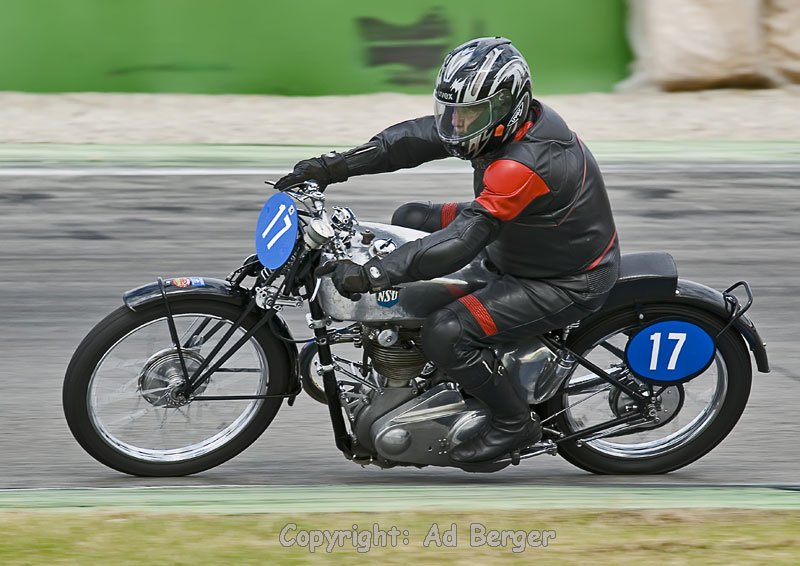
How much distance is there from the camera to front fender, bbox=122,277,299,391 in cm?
465

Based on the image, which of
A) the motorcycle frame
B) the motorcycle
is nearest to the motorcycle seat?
the motorcycle

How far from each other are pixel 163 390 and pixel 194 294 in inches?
16.4

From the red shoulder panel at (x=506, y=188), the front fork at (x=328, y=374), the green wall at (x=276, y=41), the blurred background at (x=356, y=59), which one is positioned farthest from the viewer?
the green wall at (x=276, y=41)

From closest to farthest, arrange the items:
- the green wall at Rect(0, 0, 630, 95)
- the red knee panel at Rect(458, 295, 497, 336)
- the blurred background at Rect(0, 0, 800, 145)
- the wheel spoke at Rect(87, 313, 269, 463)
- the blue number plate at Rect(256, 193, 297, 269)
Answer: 1. the blue number plate at Rect(256, 193, 297, 269)
2. the red knee panel at Rect(458, 295, 497, 336)
3. the wheel spoke at Rect(87, 313, 269, 463)
4. the blurred background at Rect(0, 0, 800, 145)
5. the green wall at Rect(0, 0, 630, 95)

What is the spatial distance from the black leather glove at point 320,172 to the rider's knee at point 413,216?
31cm

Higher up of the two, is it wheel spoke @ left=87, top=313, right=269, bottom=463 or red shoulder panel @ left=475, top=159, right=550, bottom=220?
red shoulder panel @ left=475, top=159, right=550, bottom=220

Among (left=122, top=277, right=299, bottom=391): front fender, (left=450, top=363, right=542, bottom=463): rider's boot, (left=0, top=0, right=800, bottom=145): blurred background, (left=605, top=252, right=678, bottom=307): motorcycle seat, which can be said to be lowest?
(left=450, top=363, right=542, bottom=463): rider's boot

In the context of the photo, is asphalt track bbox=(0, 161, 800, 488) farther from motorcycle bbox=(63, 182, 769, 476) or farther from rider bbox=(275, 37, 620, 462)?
rider bbox=(275, 37, 620, 462)

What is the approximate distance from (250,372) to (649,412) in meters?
1.60

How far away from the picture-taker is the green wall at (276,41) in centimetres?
1263

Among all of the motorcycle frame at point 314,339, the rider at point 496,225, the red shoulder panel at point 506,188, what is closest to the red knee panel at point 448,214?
the rider at point 496,225

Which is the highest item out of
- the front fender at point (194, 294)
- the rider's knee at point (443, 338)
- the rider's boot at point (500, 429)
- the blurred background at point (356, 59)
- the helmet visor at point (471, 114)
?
the blurred background at point (356, 59)

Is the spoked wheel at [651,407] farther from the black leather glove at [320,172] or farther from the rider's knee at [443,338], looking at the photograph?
the black leather glove at [320,172]

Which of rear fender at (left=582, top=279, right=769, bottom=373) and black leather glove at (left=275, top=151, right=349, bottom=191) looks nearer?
black leather glove at (left=275, top=151, right=349, bottom=191)
